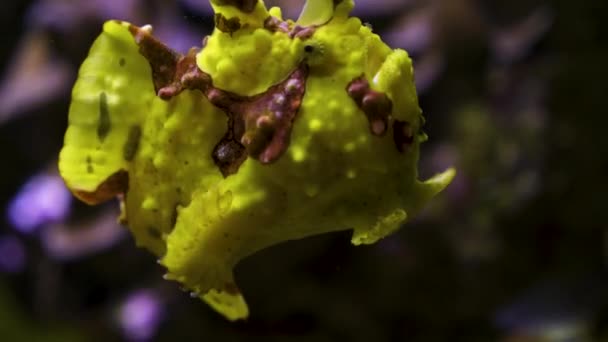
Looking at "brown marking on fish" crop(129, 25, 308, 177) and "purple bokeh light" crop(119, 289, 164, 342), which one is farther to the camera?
"purple bokeh light" crop(119, 289, 164, 342)

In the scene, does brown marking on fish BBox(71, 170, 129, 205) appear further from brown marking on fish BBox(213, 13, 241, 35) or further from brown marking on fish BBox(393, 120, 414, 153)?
brown marking on fish BBox(393, 120, 414, 153)

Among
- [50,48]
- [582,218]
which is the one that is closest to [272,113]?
[50,48]

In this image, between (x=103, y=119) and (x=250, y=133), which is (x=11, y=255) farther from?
(x=250, y=133)

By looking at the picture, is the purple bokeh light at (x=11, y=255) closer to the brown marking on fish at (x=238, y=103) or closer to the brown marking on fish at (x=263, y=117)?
the brown marking on fish at (x=238, y=103)

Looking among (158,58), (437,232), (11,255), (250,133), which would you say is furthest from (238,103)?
(11,255)

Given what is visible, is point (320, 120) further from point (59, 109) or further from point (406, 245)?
point (406, 245)

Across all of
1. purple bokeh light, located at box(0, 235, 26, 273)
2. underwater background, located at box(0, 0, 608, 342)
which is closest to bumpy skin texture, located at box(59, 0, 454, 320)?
underwater background, located at box(0, 0, 608, 342)
